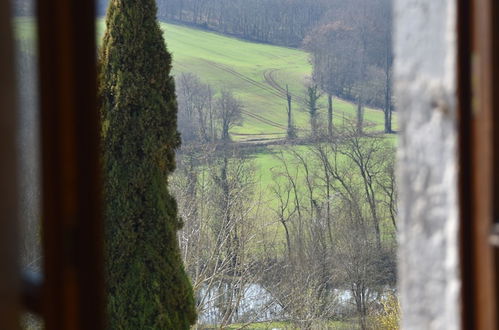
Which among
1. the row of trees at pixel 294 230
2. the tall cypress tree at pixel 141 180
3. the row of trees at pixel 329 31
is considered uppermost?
the row of trees at pixel 329 31

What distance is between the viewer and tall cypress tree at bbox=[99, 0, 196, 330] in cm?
508

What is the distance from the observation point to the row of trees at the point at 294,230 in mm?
8180

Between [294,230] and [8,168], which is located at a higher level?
[8,168]

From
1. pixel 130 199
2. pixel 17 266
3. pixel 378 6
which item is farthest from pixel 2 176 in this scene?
pixel 378 6

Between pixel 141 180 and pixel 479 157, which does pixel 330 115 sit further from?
pixel 479 157

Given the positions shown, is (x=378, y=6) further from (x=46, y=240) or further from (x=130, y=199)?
(x=46, y=240)

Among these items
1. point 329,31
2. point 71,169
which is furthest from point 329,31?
point 71,169

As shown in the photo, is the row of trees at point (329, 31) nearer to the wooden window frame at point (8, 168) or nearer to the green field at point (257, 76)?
the green field at point (257, 76)

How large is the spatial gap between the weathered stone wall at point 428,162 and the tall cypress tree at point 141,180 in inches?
163

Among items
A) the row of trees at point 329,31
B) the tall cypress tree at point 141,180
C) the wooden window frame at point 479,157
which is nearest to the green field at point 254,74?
the row of trees at point 329,31

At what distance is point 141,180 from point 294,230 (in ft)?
14.2

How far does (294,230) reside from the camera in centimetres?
922

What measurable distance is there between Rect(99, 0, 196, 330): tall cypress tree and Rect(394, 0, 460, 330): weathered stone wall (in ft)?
13.5

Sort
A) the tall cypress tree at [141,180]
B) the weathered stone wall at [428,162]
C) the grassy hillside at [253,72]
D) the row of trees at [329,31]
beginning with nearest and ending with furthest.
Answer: the weathered stone wall at [428,162] < the tall cypress tree at [141,180] < the grassy hillside at [253,72] < the row of trees at [329,31]
